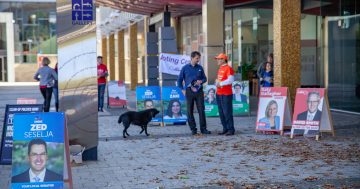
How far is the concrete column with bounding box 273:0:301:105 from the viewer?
44.4 feet

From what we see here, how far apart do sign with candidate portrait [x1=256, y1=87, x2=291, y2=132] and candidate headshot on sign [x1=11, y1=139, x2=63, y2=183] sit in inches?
270

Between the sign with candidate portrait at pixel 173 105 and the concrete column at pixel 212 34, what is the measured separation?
3117mm

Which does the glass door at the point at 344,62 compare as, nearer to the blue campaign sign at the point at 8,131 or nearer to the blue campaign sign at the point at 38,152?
the blue campaign sign at the point at 8,131

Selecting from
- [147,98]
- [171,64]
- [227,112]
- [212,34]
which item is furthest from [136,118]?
[212,34]

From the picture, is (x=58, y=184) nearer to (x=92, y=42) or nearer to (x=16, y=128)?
(x=16, y=128)

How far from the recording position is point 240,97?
17266 millimetres

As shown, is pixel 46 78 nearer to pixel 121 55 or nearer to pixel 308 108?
pixel 308 108

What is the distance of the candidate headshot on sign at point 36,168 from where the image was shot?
674 centimetres

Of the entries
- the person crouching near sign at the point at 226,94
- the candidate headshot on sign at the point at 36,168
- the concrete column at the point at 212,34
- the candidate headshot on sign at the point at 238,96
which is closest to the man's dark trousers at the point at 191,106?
the person crouching near sign at the point at 226,94

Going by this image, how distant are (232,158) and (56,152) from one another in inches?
150

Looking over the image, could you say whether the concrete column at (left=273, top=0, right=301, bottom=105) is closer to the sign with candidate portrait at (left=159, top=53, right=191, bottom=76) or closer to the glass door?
the sign with candidate portrait at (left=159, top=53, right=191, bottom=76)

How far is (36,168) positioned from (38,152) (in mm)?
177

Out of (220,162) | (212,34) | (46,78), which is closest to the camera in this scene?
(220,162)

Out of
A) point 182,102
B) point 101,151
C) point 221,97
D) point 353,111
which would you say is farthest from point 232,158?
point 353,111
